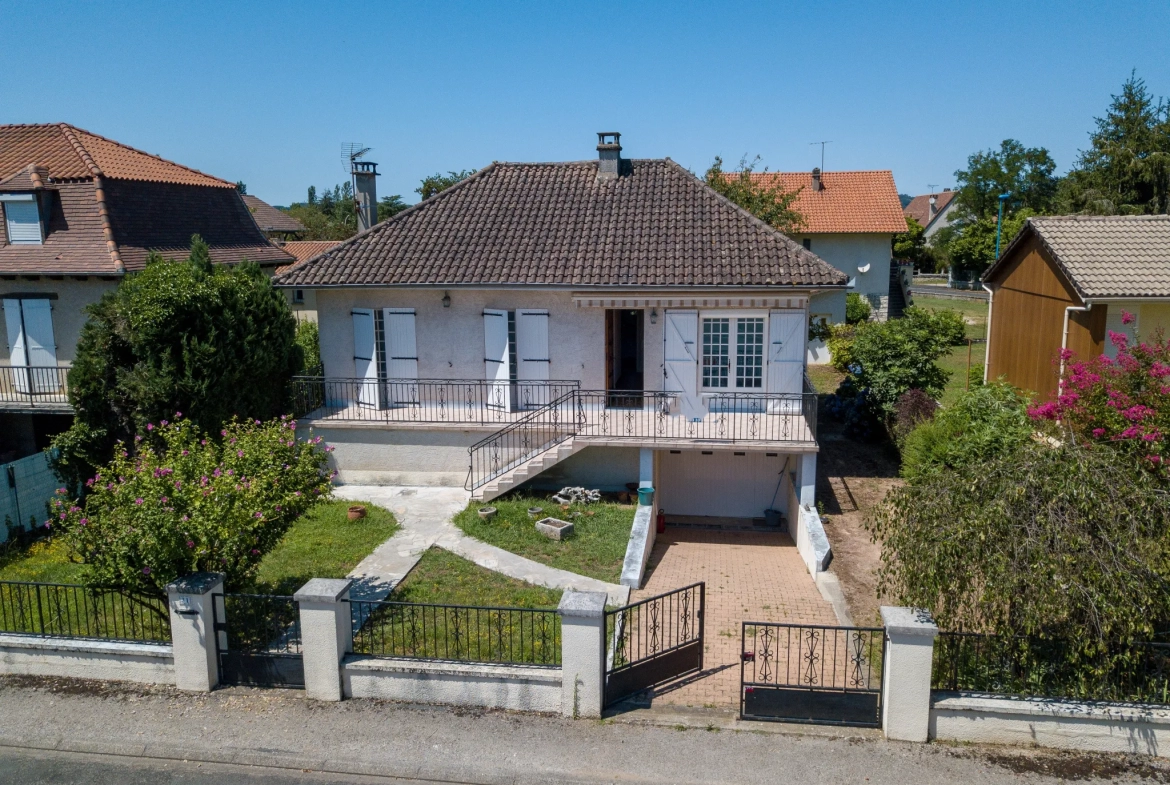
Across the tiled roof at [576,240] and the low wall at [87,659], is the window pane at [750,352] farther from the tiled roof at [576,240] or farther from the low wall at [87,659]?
the low wall at [87,659]

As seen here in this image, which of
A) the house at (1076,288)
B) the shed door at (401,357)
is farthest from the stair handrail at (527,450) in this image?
the house at (1076,288)

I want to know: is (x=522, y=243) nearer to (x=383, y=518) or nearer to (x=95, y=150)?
(x=383, y=518)

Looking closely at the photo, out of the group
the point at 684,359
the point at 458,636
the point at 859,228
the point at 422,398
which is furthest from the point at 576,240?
the point at 859,228

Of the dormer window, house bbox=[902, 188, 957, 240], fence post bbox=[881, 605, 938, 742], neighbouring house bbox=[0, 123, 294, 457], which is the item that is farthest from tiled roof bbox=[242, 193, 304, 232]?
house bbox=[902, 188, 957, 240]

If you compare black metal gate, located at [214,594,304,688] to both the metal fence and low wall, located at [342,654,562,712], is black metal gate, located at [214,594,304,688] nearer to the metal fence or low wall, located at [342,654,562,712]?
low wall, located at [342,654,562,712]

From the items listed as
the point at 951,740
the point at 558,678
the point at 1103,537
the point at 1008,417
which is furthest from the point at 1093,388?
the point at 558,678
